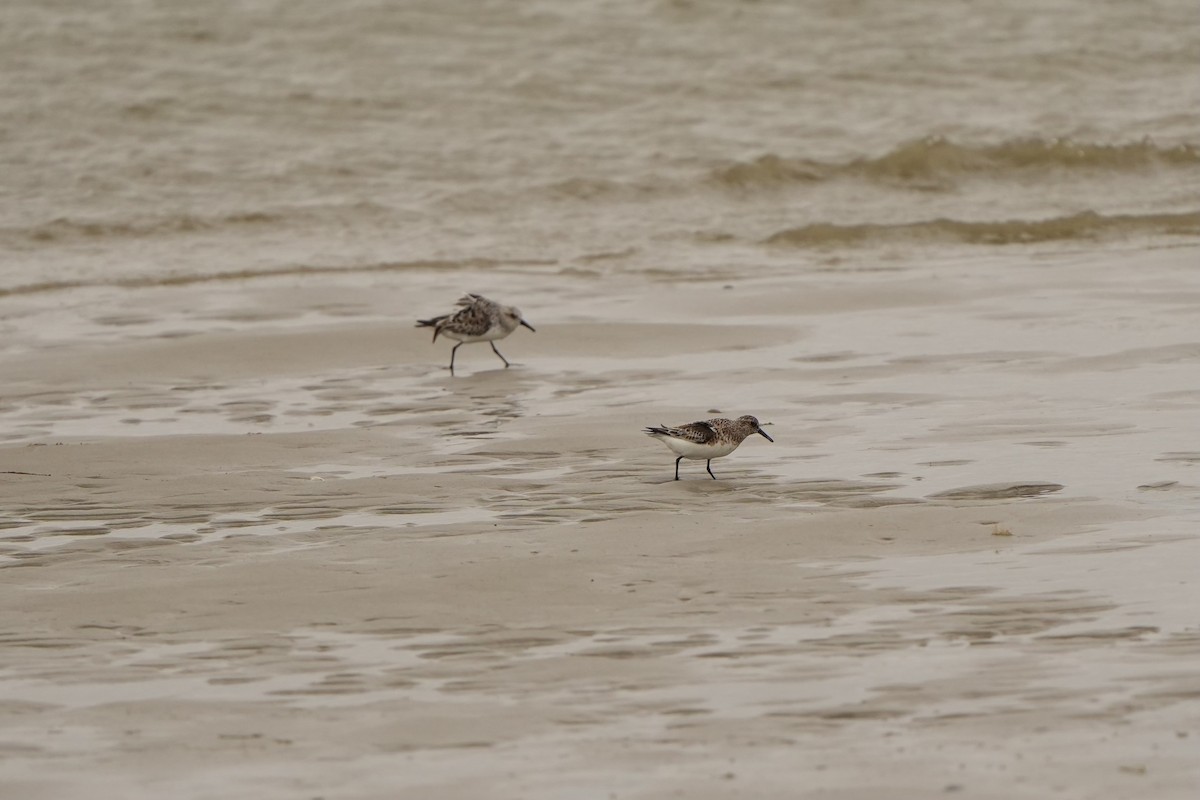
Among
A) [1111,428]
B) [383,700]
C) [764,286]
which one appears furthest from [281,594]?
[764,286]

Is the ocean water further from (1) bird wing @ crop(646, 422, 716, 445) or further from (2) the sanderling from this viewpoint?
(1) bird wing @ crop(646, 422, 716, 445)

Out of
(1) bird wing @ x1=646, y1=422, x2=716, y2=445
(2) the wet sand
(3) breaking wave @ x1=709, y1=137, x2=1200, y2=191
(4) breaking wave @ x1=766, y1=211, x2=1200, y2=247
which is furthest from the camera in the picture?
(3) breaking wave @ x1=709, y1=137, x2=1200, y2=191

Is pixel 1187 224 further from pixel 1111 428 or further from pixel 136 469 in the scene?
pixel 136 469

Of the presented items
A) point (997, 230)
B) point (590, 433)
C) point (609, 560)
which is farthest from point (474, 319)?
point (997, 230)

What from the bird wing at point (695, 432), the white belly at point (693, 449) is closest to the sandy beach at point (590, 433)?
the white belly at point (693, 449)

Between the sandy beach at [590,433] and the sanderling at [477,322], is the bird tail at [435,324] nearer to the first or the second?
the sanderling at [477,322]

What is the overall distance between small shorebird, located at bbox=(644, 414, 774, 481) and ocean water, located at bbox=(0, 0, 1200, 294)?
7647 millimetres

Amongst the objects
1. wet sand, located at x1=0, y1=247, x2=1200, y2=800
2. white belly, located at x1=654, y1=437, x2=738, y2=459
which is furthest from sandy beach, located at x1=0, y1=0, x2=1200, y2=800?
Result: white belly, located at x1=654, y1=437, x2=738, y2=459

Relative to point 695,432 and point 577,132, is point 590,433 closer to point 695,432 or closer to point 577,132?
Answer: point 695,432

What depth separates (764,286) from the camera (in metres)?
15.4

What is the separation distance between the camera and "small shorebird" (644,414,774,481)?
8.90 metres

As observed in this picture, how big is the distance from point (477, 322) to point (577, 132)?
11681 mm

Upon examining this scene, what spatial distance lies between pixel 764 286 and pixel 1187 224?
19.6 ft

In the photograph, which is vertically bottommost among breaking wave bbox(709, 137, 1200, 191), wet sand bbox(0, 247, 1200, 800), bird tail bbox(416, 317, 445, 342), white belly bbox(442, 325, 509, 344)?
wet sand bbox(0, 247, 1200, 800)
